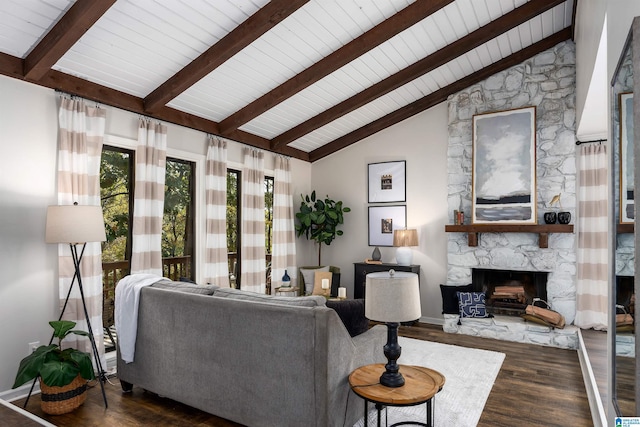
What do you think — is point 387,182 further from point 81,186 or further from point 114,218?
point 81,186

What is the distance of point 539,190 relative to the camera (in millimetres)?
5203

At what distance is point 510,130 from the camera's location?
5344 millimetres

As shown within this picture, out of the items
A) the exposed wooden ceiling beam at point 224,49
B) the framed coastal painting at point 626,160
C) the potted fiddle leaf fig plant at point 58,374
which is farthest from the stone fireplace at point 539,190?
the potted fiddle leaf fig plant at point 58,374

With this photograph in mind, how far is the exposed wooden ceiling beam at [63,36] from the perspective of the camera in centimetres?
281

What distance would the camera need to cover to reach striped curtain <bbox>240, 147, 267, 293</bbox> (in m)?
5.68

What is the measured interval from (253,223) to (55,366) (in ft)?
10.5

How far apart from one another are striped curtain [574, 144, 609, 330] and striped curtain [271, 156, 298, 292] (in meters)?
4.05

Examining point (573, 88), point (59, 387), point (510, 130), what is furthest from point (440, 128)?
point (59, 387)

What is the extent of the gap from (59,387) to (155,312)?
848 millimetres

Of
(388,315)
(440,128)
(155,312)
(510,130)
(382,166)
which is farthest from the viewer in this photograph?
(382,166)

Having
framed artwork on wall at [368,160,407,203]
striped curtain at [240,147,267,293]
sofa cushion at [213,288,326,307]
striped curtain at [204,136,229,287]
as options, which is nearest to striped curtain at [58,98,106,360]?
striped curtain at [204,136,229,287]

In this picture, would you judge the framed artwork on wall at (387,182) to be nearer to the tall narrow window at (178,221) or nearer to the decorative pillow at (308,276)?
the decorative pillow at (308,276)

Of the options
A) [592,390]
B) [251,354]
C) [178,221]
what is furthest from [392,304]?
[178,221]

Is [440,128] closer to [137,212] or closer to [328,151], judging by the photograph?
[328,151]
